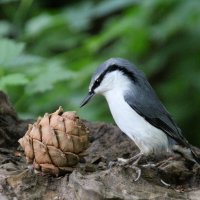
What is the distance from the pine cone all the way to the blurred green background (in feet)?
4.44

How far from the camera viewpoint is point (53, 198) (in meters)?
2.10

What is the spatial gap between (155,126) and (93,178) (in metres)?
0.57

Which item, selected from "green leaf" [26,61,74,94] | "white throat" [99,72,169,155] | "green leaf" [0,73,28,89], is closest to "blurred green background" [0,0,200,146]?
"green leaf" [26,61,74,94]

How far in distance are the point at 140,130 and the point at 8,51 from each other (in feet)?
2.62

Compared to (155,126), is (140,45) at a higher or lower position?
higher

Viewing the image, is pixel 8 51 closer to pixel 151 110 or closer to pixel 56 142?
pixel 151 110

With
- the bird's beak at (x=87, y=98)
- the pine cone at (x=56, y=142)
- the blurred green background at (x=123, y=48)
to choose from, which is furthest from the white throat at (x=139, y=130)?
the blurred green background at (x=123, y=48)

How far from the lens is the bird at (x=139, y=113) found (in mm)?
2529

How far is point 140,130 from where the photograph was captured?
2.54 meters

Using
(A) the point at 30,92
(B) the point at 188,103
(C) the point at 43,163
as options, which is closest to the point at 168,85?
(B) the point at 188,103

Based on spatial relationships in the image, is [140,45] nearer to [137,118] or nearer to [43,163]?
[137,118]

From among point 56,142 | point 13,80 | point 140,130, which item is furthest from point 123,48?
point 56,142

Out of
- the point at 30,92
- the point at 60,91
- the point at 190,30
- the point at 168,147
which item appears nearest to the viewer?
the point at 168,147

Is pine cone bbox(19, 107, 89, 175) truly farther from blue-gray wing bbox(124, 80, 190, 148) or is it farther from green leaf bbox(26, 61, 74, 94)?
green leaf bbox(26, 61, 74, 94)
